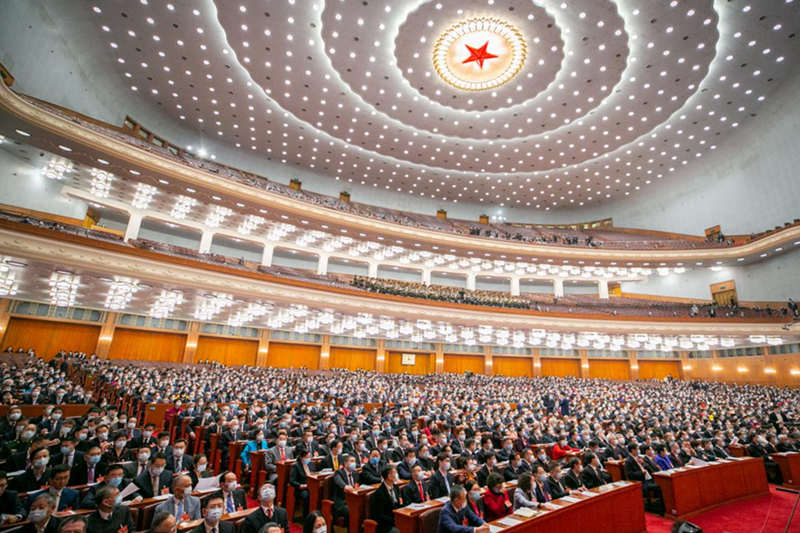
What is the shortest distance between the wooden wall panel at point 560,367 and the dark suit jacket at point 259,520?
26789mm

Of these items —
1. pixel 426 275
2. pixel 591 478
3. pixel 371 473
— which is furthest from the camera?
pixel 426 275

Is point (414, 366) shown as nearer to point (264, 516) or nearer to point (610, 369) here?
point (610, 369)

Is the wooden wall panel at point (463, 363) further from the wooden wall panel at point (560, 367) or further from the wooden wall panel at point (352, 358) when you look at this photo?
the wooden wall panel at point (352, 358)

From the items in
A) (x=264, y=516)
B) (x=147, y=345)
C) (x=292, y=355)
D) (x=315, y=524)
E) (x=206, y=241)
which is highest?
(x=206, y=241)

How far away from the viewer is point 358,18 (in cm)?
1456

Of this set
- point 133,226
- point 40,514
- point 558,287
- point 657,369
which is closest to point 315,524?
point 40,514

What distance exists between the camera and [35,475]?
4219mm

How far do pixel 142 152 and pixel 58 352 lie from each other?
1068 centimetres

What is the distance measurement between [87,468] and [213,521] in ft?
9.71

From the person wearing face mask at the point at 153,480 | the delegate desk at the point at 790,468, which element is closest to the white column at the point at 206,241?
the person wearing face mask at the point at 153,480

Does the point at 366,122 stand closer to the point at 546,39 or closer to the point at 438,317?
the point at 546,39

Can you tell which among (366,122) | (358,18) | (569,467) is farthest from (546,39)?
(569,467)

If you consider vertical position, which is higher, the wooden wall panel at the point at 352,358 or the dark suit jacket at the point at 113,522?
the wooden wall panel at the point at 352,358

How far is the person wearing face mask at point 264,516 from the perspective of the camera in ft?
11.3
